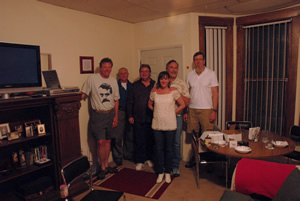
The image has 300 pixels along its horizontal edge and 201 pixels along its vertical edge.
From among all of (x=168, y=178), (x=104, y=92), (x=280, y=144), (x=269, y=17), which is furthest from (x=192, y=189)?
(x=269, y=17)

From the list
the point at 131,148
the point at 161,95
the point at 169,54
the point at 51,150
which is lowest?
the point at 131,148

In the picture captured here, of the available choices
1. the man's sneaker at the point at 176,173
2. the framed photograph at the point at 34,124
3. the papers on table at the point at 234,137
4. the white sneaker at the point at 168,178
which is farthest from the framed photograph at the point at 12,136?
the papers on table at the point at 234,137

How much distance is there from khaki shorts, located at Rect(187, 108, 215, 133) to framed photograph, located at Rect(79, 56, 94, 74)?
168 cm

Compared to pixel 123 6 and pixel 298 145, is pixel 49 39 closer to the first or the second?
pixel 123 6

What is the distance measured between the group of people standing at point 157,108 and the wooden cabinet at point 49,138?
0.43 meters

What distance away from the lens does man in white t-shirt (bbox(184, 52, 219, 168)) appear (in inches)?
136

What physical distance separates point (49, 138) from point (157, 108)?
1420 millimetres

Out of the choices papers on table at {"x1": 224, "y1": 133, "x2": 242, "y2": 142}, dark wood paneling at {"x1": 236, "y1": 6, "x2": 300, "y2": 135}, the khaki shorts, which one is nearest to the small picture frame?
the khaki shorts

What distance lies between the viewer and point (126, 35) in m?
4.38

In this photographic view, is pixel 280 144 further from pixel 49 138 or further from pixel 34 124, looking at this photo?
pixel 34 124

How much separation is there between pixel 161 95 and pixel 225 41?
68.6 inches

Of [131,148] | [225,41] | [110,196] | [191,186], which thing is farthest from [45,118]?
[225,41]

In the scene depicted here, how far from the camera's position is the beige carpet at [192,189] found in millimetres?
2879

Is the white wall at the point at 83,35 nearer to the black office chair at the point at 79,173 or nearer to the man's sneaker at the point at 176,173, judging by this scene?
the man's sneaker at the point at 176,173
